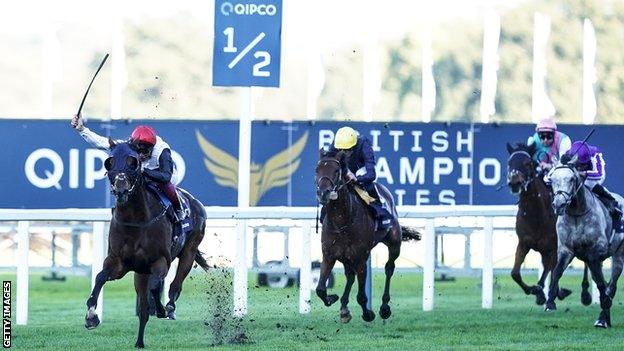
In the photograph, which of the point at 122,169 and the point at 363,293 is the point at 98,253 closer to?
the point at 363,293

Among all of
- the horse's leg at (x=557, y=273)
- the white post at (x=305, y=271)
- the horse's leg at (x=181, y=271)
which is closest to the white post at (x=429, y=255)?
the white post at (x=305, y=271)

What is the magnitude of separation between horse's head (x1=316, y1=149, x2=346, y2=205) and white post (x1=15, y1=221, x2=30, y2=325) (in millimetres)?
2474

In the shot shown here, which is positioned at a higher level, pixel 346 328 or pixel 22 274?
pixel 22 274

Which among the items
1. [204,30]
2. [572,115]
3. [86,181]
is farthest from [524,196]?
[204,30]

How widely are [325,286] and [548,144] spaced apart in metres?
3.06

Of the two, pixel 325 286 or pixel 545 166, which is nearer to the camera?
pixel 325 286

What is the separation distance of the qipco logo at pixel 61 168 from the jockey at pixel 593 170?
3780 mm

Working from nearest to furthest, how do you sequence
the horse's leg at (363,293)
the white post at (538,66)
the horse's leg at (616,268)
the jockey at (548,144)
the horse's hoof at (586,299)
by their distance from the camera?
the horse's leg at (363,293)
the horse's leg at (616,268)
the jockey at (548,144)
the horse's hoof at (586,299)
the white post at (538,66)

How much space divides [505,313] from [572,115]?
26.5 meters

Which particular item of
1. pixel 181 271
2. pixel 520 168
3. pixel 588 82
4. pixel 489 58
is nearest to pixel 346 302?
pixel 181 271

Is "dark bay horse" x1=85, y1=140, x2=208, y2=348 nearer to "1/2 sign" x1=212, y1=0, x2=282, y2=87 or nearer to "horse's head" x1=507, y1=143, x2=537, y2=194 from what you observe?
"1/2 sign" x1=212, y1=0, x2=282, y2=87

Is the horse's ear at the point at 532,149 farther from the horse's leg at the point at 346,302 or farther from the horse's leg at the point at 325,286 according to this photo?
the horse's leg at the point at 325,286

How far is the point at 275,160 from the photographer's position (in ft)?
51.6

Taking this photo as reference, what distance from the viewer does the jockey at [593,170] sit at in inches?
524
